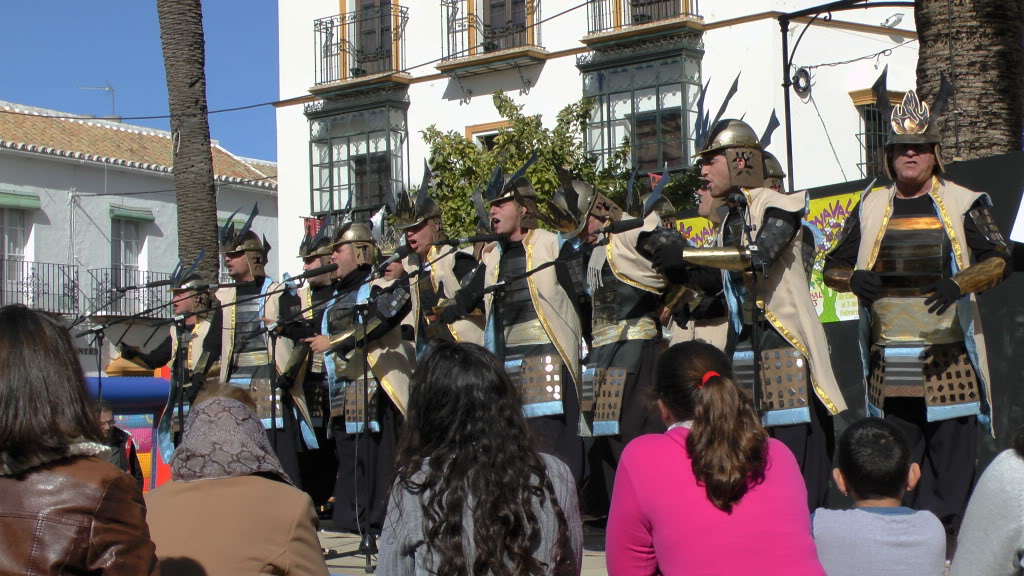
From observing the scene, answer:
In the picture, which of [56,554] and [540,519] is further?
[540,519]

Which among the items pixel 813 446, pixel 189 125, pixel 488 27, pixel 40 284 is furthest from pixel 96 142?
pixel 813 446

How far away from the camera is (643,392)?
723 centimetres

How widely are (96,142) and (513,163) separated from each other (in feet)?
46.1

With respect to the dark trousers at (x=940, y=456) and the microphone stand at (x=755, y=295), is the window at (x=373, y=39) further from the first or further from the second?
the dark trousers at (x=940, y=456)

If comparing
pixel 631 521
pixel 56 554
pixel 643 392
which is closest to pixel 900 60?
pixel 643 392

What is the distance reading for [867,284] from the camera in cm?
597

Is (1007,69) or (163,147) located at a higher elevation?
(163,147)

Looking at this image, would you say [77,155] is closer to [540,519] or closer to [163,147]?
[163,147]

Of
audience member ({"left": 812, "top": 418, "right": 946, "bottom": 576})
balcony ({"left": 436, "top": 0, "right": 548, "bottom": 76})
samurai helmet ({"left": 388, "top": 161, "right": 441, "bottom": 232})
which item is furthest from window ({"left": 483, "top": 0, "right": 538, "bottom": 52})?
audience member ({"left": 812, "top": 418, "right": 946, "bottom": 576})

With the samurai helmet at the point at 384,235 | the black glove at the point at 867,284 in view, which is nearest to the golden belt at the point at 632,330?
the black glove at the point at 867,284

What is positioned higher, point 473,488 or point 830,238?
point 830,238

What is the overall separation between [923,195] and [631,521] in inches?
110

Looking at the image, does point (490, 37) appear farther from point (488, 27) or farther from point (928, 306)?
point (928, 306)

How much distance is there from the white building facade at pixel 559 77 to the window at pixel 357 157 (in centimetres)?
3
